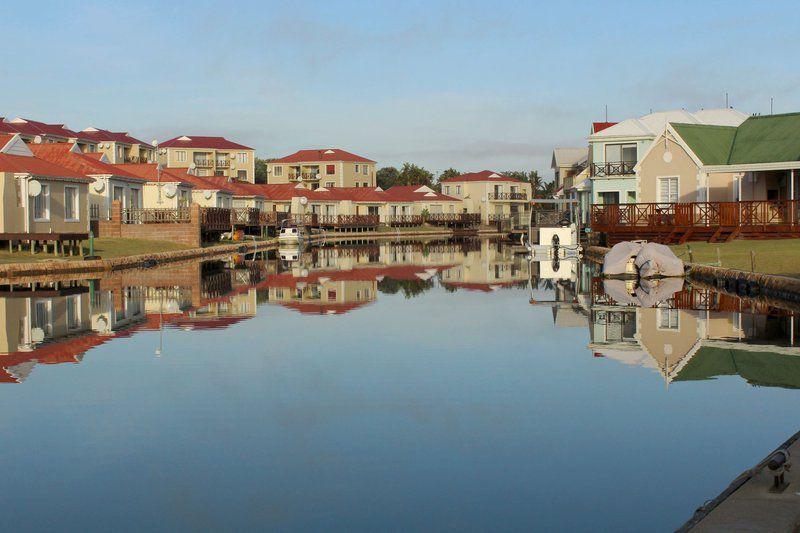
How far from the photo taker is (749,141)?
49.7 metres

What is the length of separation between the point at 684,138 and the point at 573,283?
1731cm

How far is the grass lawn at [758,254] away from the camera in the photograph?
1219 inches

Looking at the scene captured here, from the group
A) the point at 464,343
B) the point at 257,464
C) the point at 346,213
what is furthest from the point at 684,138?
the point at 346,213

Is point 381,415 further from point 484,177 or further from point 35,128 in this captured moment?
point 484,177

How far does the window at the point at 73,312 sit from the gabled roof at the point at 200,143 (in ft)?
339

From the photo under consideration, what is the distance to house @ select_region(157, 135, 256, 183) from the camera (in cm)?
12938

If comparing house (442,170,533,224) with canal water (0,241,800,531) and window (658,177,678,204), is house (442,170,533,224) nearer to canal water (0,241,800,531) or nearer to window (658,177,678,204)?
window (658,177,678,204)

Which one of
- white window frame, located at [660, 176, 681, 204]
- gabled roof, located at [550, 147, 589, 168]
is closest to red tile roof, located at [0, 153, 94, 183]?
white window frame, located at [660, 176, 681, 204]

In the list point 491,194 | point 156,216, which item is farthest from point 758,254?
point 491,194

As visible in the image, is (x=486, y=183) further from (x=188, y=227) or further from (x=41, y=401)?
(x=41, y=401)

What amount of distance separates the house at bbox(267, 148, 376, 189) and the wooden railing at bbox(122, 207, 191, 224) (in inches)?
2956

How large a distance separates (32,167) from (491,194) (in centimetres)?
9377

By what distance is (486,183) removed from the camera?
135625 millimetres

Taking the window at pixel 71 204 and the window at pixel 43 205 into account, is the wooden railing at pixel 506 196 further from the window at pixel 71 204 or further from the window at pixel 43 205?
the window at pixel 43 205
